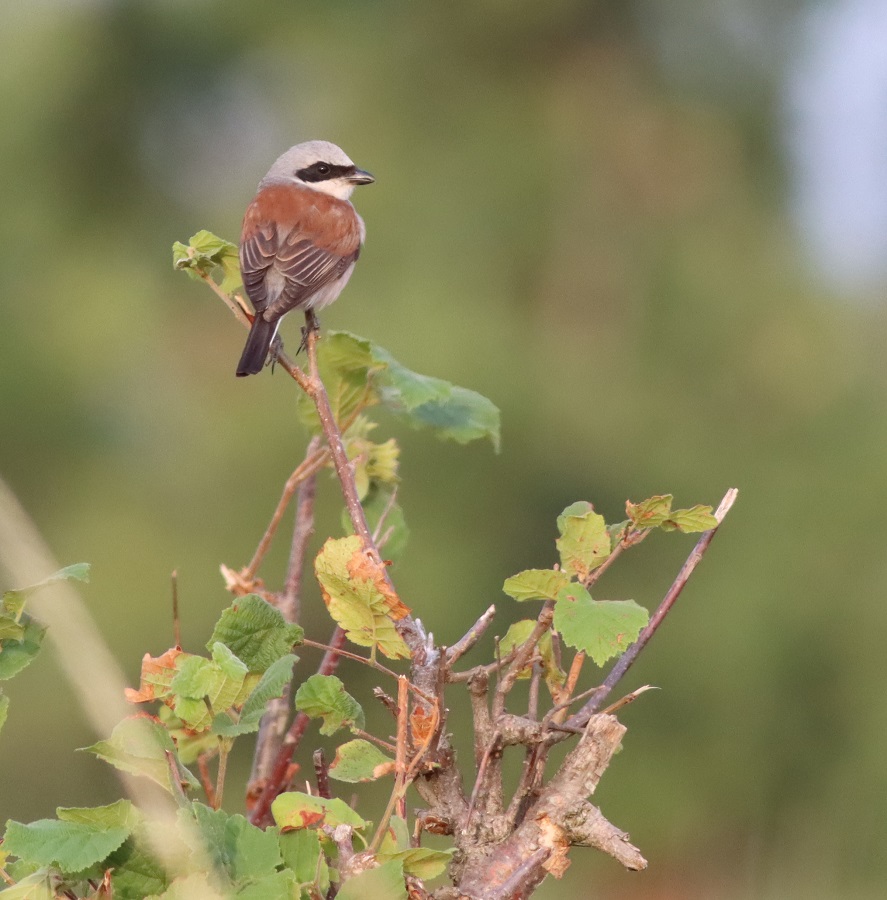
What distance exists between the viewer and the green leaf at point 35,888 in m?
1.19

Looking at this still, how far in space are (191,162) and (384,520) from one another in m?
13.0

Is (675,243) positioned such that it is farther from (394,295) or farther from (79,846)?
(79,846)

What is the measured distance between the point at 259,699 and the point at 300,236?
104 inches

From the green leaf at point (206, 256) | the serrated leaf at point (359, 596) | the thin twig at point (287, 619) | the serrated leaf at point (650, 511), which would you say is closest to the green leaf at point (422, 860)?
the serrated leaf at point (359, 596)

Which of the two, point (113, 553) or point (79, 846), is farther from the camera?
point (113, 553)

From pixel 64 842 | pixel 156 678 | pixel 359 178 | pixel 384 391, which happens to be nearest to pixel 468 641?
pixel 156 678

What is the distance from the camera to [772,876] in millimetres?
3977

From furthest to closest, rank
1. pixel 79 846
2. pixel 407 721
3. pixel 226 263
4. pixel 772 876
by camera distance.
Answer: pixel 772 876, pixel 226 263, pixel 407 721, pixel 79 846

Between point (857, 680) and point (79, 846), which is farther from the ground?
point (79, 846)

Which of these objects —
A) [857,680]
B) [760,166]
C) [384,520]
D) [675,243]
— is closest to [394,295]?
[675,243]

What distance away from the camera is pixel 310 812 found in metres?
1.27

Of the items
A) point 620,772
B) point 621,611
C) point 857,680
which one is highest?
point 621,611

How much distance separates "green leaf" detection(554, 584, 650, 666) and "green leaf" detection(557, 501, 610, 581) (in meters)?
0.03

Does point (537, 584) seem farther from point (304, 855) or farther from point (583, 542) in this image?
point (304, 855)
